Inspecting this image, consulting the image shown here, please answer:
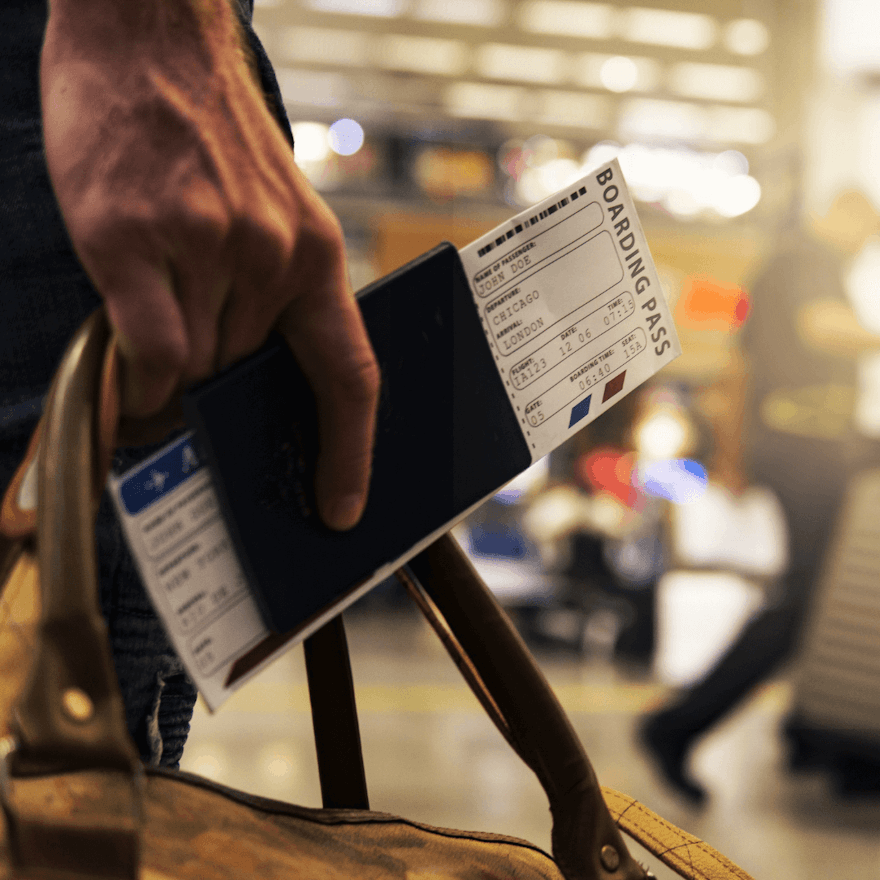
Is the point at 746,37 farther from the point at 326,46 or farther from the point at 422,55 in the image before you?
the point at 326,46

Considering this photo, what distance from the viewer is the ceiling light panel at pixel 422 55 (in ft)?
27.7

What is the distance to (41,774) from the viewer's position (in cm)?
31

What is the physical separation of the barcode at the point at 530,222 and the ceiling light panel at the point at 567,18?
8.37 meters

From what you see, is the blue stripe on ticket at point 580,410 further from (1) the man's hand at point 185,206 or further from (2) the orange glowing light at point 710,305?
(2) the orange glowing light at point 710,305

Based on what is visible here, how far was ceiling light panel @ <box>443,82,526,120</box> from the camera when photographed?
9164 mm

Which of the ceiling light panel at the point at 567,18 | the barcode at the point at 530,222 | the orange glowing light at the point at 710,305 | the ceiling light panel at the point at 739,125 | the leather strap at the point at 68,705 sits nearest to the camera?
the leather strap at the point at 68,705

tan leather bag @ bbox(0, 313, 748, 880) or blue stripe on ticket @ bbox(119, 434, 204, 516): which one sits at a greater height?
blue stripe on ticket @ bbox(119, 434, 204, 516)

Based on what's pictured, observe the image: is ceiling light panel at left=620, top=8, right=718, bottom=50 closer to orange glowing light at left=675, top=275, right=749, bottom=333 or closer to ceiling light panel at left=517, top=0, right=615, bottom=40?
ceiling light panel at left=517, top=0, right=615, bottom=40

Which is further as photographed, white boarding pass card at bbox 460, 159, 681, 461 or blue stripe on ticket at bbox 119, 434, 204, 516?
white boarding pass card at bbox 460, 159, 681, 461

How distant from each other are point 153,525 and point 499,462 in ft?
0.64

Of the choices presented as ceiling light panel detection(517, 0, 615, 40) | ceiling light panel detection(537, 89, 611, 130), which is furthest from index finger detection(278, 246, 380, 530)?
ceiling light panel detection(537, 89, 611, 130)

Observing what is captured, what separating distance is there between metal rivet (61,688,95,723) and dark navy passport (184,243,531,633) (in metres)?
0.09

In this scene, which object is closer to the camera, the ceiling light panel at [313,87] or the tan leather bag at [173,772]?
the tan leather bag at [173,772]

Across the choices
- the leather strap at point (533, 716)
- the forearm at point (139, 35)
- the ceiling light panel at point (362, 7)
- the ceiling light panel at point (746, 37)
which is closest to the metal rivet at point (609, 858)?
the leather strap at point (533, 716)
